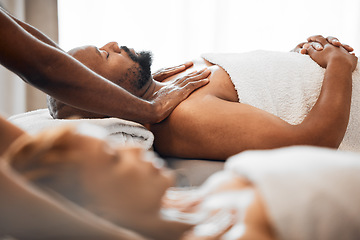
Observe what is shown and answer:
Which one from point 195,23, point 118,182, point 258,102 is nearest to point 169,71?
point 258,102

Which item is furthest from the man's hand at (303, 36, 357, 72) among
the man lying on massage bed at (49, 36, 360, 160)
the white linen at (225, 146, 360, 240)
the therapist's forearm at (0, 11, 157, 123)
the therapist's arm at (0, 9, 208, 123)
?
the white linen at (225, 146, 360, 240)

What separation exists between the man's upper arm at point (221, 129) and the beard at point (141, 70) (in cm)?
29

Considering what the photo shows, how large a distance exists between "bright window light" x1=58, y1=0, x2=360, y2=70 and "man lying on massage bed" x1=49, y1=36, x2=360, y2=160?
1.09m

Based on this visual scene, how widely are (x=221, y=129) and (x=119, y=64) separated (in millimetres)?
559

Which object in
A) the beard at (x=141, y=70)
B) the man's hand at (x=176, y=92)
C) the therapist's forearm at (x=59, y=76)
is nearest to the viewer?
the therapist's forearm at (x=59, y=76)

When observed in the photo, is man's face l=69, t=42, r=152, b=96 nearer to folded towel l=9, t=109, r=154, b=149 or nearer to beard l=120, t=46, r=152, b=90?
beard l=120, t=46, r=152, b=90

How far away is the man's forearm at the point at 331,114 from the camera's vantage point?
1203 millimetres

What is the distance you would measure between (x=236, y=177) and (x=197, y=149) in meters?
0.74

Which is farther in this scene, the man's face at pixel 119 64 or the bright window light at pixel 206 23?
the bright window light at pixel 206 23

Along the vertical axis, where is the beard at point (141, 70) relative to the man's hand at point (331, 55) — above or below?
below

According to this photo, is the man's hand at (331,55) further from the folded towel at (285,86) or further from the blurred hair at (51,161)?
the blurred hair at (51,161)

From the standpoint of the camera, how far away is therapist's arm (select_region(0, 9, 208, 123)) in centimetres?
97

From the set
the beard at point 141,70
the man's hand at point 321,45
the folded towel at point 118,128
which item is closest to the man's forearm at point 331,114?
the man's hand at point 321,45

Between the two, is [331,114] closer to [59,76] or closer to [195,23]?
[59,76]
